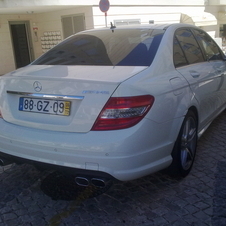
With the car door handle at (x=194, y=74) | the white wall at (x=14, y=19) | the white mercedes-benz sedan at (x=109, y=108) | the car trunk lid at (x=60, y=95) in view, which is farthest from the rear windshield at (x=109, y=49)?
the white wall at (x=14, y=19)

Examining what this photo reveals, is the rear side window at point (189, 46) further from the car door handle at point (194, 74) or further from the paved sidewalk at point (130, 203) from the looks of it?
the paved sidewalk at point (130, 203)

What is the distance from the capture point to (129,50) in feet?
10.2

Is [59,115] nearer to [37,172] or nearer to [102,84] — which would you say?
[102,84]

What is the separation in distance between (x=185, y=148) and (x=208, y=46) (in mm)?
1724

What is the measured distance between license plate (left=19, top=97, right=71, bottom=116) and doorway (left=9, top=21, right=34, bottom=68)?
11.6 metres

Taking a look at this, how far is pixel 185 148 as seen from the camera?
10.8 feet

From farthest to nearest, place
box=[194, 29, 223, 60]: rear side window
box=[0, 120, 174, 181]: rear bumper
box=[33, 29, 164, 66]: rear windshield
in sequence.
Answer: box=[194, 29, 223, 60]: rear side window
box=[33, 29, 164, 66]: rear windshield
box=[0, 120, 174, 181]: rear bumper

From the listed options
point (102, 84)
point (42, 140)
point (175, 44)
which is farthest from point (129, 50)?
point (42, 140)

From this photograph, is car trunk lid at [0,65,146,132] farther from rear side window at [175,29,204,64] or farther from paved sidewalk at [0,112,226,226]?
rear side window at [175,29,204,64]

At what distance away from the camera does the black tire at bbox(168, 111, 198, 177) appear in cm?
303

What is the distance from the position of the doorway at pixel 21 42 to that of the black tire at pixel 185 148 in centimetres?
1173

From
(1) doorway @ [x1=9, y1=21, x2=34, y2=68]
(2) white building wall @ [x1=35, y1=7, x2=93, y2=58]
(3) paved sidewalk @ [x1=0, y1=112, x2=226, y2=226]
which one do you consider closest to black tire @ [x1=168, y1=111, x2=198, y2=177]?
(3) paved sidewalk @ [x1=0, y1=112, x2=226, y2=226]

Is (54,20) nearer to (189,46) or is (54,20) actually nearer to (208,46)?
(208,46)

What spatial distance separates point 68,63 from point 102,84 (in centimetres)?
79
